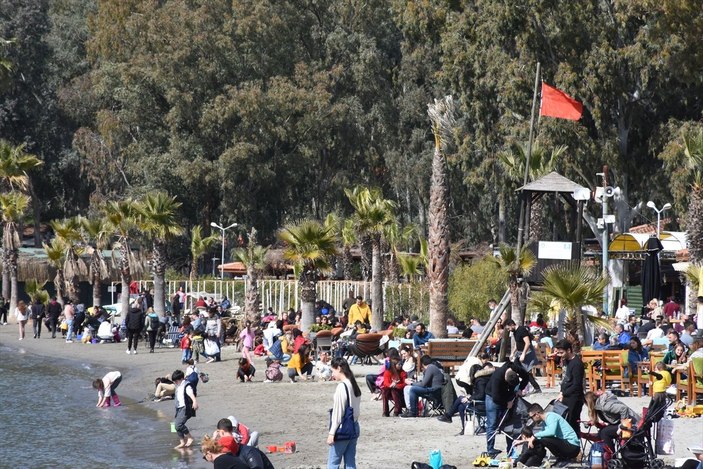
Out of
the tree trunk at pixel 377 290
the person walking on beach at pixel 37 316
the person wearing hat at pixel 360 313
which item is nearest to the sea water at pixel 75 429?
the person wearing hat at pixel 360 313

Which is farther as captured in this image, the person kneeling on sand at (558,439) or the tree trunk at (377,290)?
the tree trunk at (377,290)

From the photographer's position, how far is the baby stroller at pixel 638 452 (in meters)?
13.9

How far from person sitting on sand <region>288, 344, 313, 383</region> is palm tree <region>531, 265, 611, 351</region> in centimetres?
618

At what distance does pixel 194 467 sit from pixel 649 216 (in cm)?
3588

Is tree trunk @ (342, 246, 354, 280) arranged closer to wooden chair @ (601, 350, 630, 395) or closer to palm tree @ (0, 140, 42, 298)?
palm tree @ (0, 140, 42, 298)

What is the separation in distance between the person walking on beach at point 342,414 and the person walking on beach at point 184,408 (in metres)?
5.51

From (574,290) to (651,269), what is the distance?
10.8 metres

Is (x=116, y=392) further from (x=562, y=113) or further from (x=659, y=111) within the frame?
(x=659, y=111)

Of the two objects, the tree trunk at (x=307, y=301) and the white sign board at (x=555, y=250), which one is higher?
the white sign board at (x=555, y=250)

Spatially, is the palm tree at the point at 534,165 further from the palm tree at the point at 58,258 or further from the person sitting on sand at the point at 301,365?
the palm tree at the point at 58,258

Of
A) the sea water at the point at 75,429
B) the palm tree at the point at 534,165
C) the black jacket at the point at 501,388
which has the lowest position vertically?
the sea water at the point at 75,429

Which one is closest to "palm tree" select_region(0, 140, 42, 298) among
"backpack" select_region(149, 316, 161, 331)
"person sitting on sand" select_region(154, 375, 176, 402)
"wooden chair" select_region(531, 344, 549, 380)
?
"backpack" select_region(149, 316, 161, 331)

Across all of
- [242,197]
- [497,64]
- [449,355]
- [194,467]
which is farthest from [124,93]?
[194,467]

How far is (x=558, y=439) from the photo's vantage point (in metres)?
14.2
